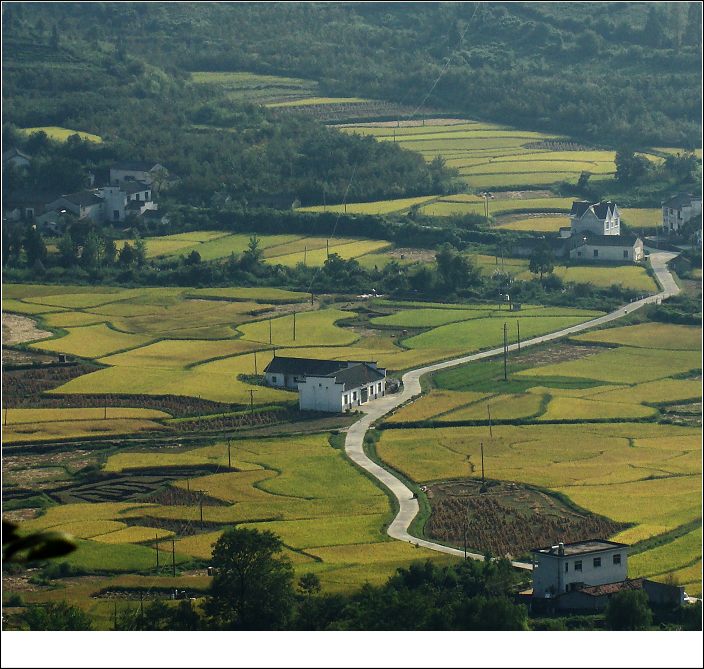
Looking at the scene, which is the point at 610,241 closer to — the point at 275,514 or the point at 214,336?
the point at 214,336

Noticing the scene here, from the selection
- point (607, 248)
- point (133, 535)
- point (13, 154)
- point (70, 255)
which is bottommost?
point (133, 535)

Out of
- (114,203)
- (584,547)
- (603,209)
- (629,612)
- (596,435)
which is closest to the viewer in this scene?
(629,612)

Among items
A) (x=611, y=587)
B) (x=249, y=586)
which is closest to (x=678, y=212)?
(x=611, y=587)

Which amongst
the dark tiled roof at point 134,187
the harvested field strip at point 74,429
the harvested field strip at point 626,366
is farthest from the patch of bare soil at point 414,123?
the harvested field strip at point 74,429

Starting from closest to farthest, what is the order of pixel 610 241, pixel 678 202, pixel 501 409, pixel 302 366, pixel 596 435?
pixel 596 435
pixel 501 409
pixel 302 366
pixel 610 241
pixel 678 202

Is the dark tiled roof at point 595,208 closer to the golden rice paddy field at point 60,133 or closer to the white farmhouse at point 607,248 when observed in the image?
the white farmhouse at point 607,248

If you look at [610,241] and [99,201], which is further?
[99,201]
